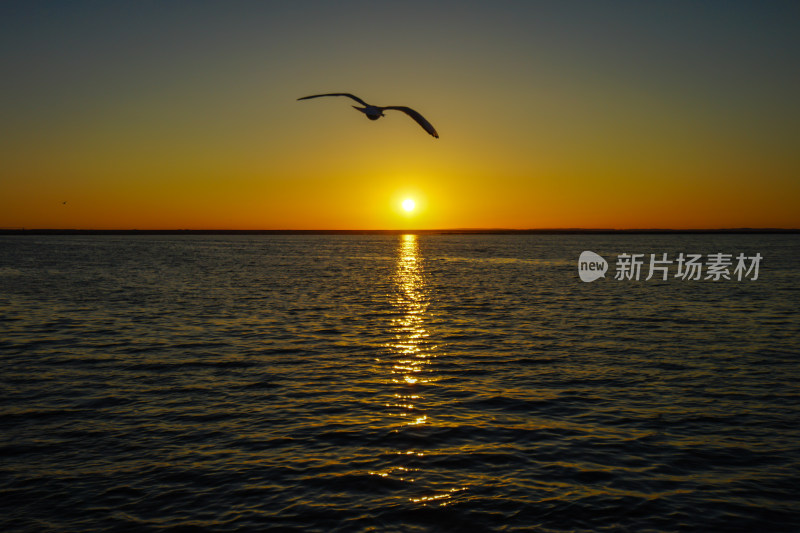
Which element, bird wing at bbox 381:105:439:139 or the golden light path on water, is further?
bird wing at bbox 381:105:439:139

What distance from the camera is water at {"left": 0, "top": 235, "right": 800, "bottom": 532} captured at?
11.9 m

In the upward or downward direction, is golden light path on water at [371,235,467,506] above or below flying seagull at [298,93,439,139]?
below

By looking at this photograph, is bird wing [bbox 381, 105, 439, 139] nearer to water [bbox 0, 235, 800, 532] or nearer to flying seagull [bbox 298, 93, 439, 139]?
flying seagull [bbox 298, 93, 439, 139]

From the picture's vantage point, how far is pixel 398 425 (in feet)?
54.7

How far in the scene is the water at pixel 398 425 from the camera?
470 inches

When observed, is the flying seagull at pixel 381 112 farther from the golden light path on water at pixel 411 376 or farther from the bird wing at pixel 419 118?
the golden light path on water at pixel 411 376

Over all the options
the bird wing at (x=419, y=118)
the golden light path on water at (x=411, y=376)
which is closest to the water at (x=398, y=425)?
the golden light path on water at (x=411, y=376)

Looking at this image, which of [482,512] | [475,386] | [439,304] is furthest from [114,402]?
[439,304]

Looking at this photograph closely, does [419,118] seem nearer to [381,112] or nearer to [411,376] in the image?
[381,112]

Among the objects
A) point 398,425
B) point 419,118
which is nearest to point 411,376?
point 398,425

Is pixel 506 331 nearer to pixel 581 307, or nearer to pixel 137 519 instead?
pixel 581 307

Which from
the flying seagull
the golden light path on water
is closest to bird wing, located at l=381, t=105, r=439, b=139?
the flying seagull

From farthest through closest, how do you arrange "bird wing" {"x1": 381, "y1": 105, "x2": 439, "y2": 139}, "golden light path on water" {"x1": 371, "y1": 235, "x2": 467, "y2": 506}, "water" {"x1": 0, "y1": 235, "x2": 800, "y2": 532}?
"bird wing" {"x1": 381, "y1": 105, "x2": 439, "y2": 139}
"golden light path on water" {"x1": 371, "y1": 235, "x2": 467, "y2": 506}
"water" {"x1": 0, "y1": 235, "x2": 800, "y2": 532}

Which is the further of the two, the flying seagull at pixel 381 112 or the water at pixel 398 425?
the flying seagull at pixel 381 112
